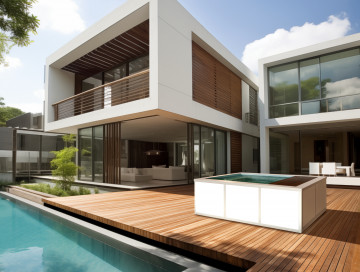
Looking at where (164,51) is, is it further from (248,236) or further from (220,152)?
(220,152)

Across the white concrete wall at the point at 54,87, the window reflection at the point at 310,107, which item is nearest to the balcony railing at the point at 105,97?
the white concrete wall at the point at 54,87

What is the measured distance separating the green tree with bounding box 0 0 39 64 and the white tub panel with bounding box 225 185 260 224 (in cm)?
534

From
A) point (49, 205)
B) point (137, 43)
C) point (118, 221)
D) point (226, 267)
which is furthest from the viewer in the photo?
point (137, 43)

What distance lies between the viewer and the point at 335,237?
12.7ft

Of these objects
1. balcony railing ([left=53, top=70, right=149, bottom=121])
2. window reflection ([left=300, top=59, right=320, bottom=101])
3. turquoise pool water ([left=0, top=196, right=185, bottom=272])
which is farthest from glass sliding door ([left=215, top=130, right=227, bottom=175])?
turquoise pool water ([left=0, top=196, right=185, bottom=272])

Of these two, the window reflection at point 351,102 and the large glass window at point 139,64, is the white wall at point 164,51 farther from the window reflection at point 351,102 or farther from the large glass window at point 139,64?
the window reflection at point 351,102

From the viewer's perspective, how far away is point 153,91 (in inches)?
304

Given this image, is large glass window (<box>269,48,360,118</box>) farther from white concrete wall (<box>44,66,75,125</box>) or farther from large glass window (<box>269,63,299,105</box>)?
white concrete wall (<box>44,66,75,125</box>)

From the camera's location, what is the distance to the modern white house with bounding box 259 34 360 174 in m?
10.5

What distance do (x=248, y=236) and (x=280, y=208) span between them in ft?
2.62

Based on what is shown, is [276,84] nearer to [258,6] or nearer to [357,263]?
[258,6]

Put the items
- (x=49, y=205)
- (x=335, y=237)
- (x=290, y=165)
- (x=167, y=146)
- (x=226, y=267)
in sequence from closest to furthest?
(x=226, y=267) → (x=335, y=237) → (x=49, y=205) → (x=290, y=165) → (x=167, y=146)

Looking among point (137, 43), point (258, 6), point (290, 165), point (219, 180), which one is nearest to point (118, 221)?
point (219, 180)

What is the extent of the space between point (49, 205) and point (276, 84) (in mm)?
11071
